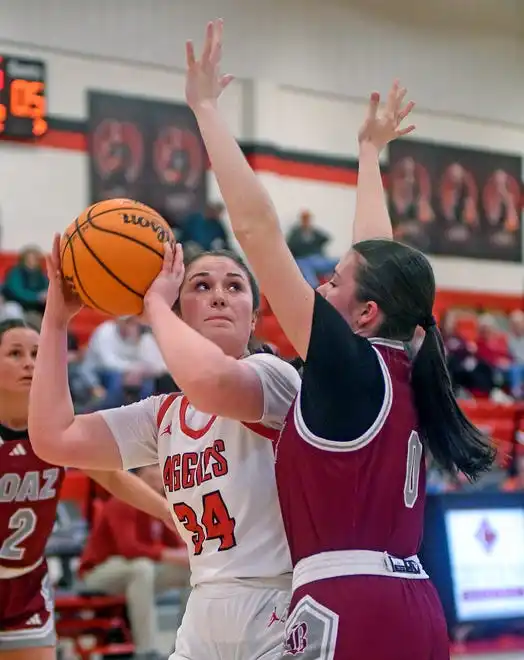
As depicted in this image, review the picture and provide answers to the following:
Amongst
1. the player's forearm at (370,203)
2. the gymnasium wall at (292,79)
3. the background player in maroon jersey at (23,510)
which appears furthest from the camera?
the gymnasium wall at (292,79)

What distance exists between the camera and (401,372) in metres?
2.84

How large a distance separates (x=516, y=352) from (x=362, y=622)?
15.1m

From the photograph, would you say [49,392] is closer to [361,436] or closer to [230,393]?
[230,393]

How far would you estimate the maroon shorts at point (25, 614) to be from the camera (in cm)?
480

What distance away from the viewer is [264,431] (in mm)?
3160

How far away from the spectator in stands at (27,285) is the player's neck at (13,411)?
25.4 feet

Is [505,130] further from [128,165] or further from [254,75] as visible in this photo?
[128,165]

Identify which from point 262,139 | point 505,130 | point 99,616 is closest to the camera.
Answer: point 99,616

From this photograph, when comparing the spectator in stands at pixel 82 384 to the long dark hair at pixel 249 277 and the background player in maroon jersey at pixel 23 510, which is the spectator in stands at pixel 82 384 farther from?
the long dark hair at pixel 249 277

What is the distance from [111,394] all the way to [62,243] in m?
8.13

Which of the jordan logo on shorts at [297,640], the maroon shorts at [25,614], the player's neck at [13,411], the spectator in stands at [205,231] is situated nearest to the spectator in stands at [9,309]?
the spectator in stands at [205,231]

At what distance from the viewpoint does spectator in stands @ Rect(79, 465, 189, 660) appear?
7949mm

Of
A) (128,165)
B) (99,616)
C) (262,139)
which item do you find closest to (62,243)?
(99,616)

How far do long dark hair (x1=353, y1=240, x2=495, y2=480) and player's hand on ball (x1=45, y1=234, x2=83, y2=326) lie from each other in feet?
3.24
